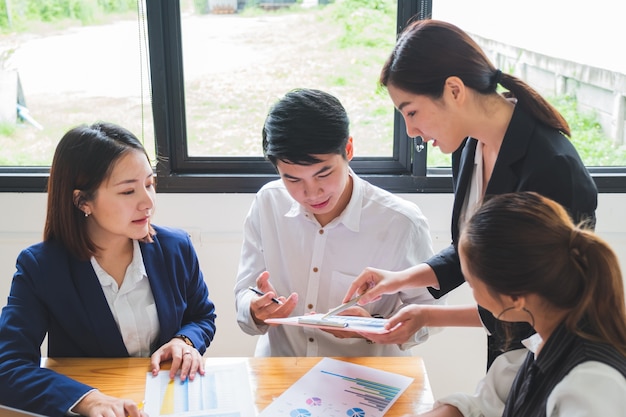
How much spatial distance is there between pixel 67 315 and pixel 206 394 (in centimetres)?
44

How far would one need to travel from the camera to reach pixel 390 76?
1.55 metres

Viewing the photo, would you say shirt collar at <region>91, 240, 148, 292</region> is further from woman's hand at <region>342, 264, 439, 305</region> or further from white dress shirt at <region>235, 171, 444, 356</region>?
woman's hand at <region>342, 264, 439, 305</region>

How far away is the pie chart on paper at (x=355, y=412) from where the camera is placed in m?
1.37

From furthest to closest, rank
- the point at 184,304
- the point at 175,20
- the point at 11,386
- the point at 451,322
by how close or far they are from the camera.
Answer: the point at 175,20
the point at 184,304
the point at 451,322
the point at 11,386

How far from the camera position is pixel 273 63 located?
2.62 metres

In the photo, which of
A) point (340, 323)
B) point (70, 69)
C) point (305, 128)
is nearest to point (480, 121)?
point (305, 128)

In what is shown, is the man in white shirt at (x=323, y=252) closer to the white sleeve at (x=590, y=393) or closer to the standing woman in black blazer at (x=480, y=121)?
the standing woman in black blazer at (x=480, y=121)

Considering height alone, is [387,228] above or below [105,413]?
above

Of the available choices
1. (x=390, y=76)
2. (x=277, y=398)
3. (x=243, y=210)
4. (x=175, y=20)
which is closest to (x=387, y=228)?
(x=390, y=76)

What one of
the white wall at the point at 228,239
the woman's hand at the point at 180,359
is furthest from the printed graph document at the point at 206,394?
the white wall at the point at 228,239

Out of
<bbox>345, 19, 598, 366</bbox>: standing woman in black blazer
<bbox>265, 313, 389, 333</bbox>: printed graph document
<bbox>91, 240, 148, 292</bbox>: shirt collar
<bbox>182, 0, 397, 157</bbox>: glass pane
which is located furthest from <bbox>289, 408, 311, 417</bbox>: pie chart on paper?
<bbox>182, 0, 397, 157</bbox>: glass pane

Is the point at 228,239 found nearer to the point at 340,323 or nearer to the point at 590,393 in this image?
the point at 340,323

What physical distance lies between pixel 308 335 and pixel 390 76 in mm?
762

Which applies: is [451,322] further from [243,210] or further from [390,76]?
[243,210]
